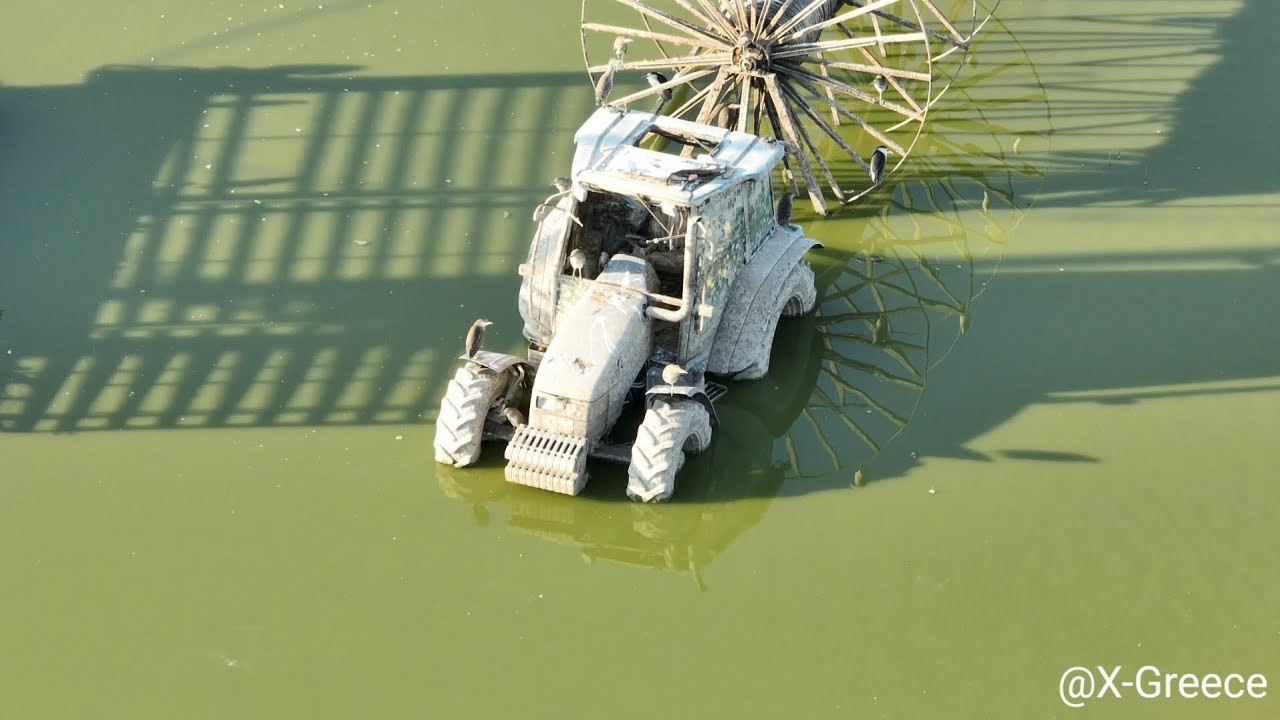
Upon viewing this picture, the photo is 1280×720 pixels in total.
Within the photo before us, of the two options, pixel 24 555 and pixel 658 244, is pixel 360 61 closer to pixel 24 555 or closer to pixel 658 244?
pixel 658 244

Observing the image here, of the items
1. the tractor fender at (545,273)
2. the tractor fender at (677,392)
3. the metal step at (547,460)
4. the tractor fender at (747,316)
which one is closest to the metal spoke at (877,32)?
the tractor fender at (747,316)

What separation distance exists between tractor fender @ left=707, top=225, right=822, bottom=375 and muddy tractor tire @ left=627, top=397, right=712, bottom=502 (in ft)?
2.76

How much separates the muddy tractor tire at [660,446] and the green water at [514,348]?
0.93ft

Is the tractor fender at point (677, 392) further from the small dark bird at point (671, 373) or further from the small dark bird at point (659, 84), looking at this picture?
the small dark bird at point (659, 84)

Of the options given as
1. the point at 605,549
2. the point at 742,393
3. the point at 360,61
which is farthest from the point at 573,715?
the point at 360,61

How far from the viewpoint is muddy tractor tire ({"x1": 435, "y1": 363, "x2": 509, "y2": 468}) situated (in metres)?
11.9

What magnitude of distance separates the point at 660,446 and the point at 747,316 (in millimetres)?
1523

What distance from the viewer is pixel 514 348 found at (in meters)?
13.3

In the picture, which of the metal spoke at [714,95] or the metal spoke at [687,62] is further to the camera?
the metal spoke at [687,62]

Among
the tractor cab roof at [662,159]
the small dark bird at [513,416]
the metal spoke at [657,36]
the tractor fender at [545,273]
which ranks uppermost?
the metal spoke at [657,36]

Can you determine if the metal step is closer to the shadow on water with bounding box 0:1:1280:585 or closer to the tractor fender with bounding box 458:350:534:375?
the shadow on water with bounding box 0:1:1280:585

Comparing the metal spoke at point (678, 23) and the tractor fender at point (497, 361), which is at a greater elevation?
the metal spoke at point (678, 23)

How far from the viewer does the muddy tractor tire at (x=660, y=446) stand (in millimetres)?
11672

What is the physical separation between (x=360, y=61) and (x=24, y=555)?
22.0 feet
